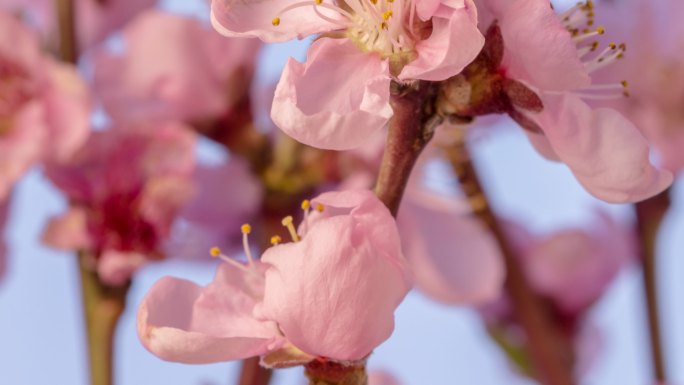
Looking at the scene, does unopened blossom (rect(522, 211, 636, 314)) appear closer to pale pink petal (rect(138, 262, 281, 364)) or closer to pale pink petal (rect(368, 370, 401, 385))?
pale pink petal (rect(368, 370, 401, 385))

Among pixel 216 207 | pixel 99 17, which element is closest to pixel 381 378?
pixel 216 207

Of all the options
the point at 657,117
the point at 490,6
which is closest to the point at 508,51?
the point at 490,6

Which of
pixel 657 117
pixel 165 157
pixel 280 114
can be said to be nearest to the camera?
pixel 280 114

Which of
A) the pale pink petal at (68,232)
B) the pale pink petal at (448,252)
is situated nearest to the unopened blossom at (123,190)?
the pale pink petal at (68,232)

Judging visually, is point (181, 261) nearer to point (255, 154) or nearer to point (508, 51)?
point (255, 154)

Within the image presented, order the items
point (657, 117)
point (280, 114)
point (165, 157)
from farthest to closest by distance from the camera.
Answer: point (657, 117) < point (165, 157) < point (280, 114)

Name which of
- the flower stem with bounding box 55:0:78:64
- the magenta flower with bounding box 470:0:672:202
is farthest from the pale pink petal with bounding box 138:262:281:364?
the flower stem with bounding box 55:0:78:64

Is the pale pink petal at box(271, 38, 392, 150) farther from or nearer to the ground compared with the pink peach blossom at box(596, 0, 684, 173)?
farther from the ground

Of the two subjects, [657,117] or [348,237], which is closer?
[348,237]
